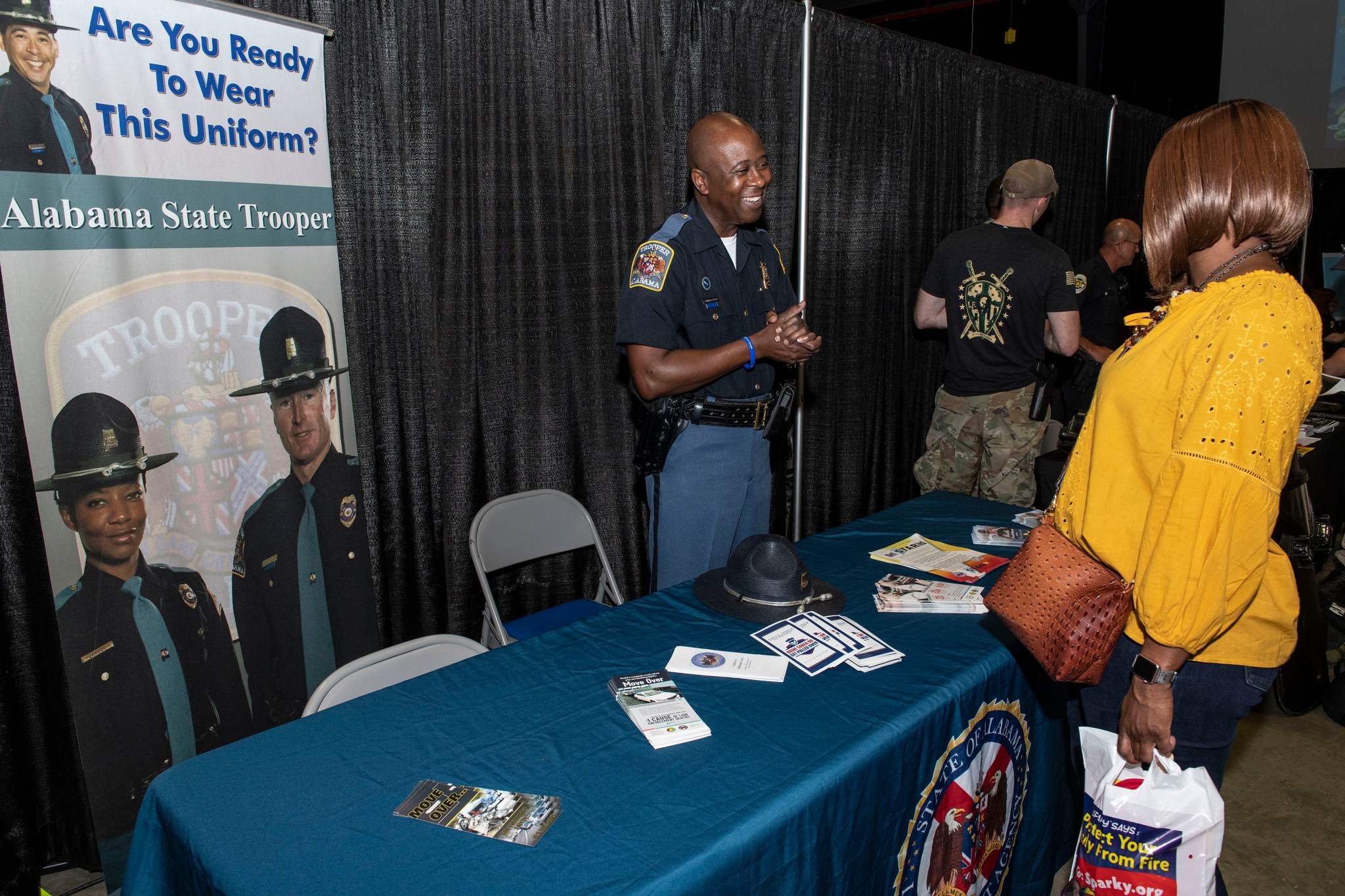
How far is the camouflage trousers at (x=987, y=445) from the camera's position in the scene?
3.27 meters

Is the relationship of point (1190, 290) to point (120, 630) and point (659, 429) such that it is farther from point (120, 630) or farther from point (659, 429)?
point (120, 630)

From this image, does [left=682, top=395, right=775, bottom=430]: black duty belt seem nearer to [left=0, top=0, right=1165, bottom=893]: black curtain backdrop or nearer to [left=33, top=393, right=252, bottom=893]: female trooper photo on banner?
[left=0, top=0, right=1165, bottom=893]: black curtain backdrop

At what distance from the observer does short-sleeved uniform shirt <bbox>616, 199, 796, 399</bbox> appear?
86.0 inches

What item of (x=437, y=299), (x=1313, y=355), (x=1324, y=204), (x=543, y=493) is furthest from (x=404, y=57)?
(x=1324, y=204)

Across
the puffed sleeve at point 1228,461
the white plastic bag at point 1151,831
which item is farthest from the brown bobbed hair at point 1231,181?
the white plastic bag at point 1151,831

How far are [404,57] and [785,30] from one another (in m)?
1.62

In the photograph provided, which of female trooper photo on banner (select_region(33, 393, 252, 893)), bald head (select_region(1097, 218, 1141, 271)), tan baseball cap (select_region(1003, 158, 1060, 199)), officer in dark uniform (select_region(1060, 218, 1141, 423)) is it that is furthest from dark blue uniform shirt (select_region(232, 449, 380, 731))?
bald head (select_region(1097, 218, 1141, 271))

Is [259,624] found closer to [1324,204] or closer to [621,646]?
[621,646]

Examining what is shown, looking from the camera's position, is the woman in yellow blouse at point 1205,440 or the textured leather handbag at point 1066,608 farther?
the textured leather handbag at point 1066,608

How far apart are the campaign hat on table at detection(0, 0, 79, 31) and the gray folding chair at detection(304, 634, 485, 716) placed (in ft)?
4.59

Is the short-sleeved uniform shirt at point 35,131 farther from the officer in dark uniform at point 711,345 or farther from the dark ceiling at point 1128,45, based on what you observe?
the dark ceiling at point 1128,45

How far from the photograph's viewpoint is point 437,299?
8.23 ft

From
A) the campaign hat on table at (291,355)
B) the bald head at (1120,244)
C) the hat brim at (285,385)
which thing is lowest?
the hat brim at (285,385)

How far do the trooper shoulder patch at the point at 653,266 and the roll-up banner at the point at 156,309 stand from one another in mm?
805
